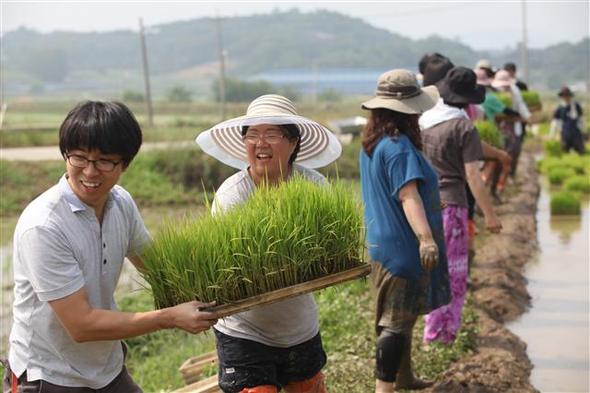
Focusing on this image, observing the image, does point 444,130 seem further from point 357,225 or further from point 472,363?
Result: point 357,225

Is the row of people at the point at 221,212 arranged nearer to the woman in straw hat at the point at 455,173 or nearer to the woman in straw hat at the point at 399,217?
the woman in straw hat at the point at 399,217

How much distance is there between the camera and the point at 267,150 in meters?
3.38

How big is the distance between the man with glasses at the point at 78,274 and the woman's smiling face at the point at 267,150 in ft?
2.15

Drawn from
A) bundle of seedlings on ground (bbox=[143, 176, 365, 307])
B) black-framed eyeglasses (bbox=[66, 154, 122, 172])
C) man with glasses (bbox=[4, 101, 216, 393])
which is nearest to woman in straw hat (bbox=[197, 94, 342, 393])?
bundle of seedlings on ground (bbox=[143, 176, 365, 307])

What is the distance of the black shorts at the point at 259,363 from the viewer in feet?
10.9

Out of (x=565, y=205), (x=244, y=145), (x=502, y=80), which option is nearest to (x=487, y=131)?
(x=502, y=80)

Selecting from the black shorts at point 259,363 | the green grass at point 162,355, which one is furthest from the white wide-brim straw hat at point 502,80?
the black shorts at point 259,363

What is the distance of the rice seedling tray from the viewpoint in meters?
2.94

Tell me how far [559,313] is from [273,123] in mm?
4845

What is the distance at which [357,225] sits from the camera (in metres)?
3.42

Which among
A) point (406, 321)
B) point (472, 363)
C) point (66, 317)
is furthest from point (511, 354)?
point (66, 317)

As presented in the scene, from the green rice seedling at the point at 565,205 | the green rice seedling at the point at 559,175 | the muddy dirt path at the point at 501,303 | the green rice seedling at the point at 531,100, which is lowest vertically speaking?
the green rice seedling at the point at 559,175

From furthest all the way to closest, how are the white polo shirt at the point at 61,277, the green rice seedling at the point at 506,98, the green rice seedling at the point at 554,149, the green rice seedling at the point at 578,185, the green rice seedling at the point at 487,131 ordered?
the green rice seedling at the point at 554,149
the green rice seedling at the point at 578,185
the green rice seedling at the point at 506,98
the green rice seedling at the point at 487,131
the white polo shirt at the point at 61,277

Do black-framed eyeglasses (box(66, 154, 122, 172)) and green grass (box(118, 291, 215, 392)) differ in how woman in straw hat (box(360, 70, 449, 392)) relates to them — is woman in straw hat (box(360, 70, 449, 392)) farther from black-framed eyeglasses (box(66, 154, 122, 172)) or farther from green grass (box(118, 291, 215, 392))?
black-framed eyeglasses (box(66, 154, 122, 172))
